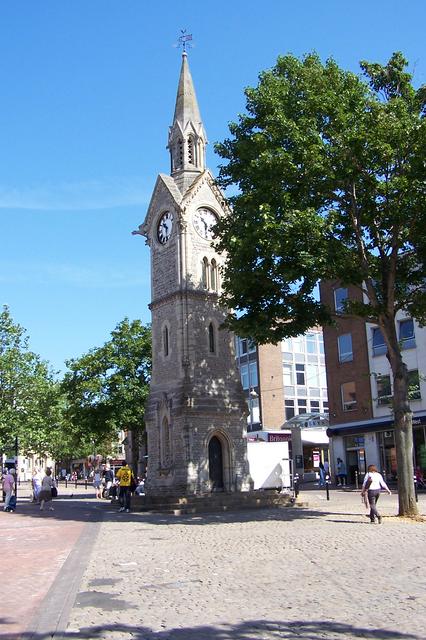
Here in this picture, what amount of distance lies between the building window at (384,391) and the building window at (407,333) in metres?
2.29

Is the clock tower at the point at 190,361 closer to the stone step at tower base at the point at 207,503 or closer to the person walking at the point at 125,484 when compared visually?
the stone step at tower base at the point at 207,503

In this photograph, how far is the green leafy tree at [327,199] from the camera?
19.2 meters

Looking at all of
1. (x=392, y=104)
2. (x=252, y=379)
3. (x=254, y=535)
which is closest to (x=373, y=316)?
(x=392, y=104)

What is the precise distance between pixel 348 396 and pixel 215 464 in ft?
45.8

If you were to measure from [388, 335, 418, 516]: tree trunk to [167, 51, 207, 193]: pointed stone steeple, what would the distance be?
18675 mm

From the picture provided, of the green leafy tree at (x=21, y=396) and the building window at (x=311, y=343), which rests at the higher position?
the building window at (x=311, y=343)

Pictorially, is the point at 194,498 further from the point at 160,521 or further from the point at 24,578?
the point at 24,578

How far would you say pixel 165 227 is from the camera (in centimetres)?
3409

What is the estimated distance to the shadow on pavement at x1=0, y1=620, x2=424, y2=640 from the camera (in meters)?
6.80

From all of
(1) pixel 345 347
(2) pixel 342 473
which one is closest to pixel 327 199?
(1) pixel 345 347

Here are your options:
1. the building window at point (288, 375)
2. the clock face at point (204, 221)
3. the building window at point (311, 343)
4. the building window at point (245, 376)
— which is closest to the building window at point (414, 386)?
the clock face at point (204, 221)

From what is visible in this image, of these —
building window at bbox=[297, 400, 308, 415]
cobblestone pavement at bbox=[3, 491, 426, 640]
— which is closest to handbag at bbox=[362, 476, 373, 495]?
cobblestone pavement at bbox=[3, 491, 426, 640]

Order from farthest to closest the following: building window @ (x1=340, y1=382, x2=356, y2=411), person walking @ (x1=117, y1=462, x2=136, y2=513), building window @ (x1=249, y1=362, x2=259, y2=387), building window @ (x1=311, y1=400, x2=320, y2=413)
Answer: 1. building window @ (x1=311, y1=400, x2=320, y2=413)
2. building window @ (x1=249, y1=362, x2=259, y2=387)
3. building window @ (x1=340, y1=382, x2=356, y2=411)
4. person walking @ (x1=117, y1=462, x2=136, y2=513)

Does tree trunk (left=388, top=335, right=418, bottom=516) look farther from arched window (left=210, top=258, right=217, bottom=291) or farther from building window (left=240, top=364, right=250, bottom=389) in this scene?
building window (left=240, top=364, right=250, bottom=389)
